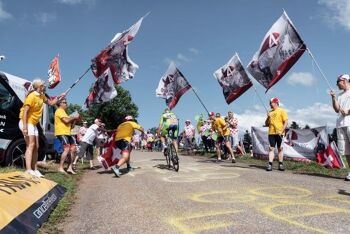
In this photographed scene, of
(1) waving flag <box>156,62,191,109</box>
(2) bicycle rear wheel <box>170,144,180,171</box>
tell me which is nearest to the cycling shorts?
(2) bicycle rear wheel <box>170,144,180,171</box>

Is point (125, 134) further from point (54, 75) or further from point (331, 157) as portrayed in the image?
point (331, 157)

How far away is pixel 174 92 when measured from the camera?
59.6 ft

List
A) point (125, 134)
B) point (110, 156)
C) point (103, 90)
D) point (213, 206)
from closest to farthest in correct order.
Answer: point (213, 206) → point (125, 134) → point (110, 156) → point (103, 90)

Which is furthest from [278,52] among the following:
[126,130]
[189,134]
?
[189,134]

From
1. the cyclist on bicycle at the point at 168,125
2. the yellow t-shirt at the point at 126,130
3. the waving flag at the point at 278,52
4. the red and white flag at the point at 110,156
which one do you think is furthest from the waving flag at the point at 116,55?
the waving flag at the point at 278,52

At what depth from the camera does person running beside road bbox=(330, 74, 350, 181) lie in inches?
342

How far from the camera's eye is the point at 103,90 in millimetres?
14484

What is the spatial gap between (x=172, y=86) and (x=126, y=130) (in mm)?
7203

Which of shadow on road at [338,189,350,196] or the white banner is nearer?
shadow on road at [338,189,350,196]

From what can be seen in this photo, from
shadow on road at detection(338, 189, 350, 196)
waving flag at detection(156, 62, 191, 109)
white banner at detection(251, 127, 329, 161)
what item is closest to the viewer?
shadow on road at detection(338, 189, 350, 196)

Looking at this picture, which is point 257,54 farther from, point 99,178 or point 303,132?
point 99,178

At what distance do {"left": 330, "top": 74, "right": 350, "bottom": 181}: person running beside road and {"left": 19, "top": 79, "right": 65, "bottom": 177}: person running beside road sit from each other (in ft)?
19.3

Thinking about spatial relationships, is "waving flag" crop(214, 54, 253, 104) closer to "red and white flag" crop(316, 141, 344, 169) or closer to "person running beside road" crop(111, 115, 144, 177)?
"red and white flag" crop(316, 141, 344, 169)

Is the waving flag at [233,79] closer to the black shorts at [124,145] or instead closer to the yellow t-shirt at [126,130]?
the yellow t-shirt at [126,130]
